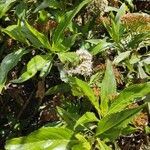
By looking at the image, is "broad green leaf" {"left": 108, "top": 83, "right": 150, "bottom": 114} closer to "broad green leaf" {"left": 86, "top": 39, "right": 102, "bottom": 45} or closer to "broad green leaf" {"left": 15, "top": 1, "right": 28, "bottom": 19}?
"broad green leaf" {"left": 86, "top": 39, "right": 102, "bottom": 45}

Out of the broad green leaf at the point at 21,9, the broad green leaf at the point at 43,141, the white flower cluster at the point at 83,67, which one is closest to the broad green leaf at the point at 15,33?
the broad green leaf at the point at 21,9

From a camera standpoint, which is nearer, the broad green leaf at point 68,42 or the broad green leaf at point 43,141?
the broad green leaf at point 43,141

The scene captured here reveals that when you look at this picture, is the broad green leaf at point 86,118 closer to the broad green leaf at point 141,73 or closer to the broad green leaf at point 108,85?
the broad green leaf at point 108,85

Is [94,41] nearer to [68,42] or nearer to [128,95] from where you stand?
[68,42]

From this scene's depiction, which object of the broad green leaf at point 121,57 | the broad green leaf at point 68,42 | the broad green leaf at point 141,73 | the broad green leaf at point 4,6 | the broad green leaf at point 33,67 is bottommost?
the broad green leaf at point 141,73

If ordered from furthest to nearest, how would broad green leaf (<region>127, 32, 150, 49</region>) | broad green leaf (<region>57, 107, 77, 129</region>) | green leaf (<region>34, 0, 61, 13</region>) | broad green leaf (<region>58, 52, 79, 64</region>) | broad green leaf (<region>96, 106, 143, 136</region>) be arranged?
1. green leaf (<region>34, 0, 61, 13</region>)
2. broad green leaf (<region>127, 32, 150, 49</region>)
3. broad green leaf (<region>58, 52, 79, 64</region>)
4. broad green leaf (<region>57, 107, 77, 129</region>)
5. broad green leaf (<region>96, 106, 143, 136</region>)

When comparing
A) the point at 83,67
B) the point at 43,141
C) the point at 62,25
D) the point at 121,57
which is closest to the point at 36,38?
the point at 62,25

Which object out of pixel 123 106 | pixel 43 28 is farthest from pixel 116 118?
pixel 43 28

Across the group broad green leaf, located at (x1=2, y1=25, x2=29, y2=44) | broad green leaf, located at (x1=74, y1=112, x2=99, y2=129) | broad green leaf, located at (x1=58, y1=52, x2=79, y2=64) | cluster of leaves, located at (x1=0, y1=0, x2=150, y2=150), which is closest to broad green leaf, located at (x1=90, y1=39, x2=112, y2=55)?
cluster of leaves, located at (x1=0, y1=0, x2=150, y2=150)
